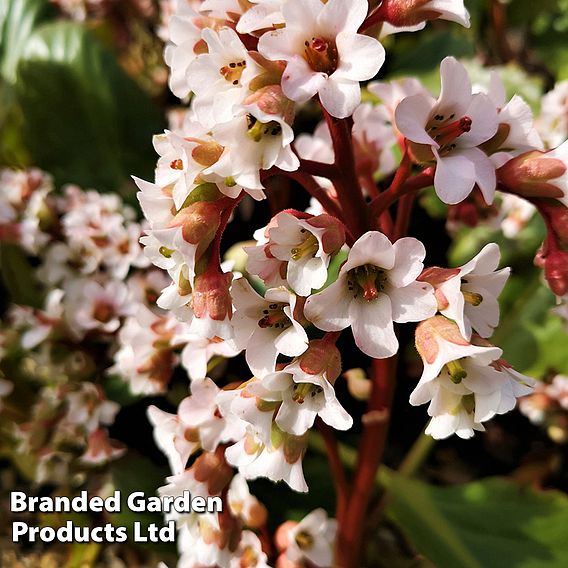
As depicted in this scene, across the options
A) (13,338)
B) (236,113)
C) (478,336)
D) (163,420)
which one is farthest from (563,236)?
(13,338)

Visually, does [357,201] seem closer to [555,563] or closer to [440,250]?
[555,563]

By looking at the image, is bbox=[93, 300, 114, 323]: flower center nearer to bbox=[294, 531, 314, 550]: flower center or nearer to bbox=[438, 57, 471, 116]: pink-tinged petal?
bbox=[294, 531, 314, 550]: flower center

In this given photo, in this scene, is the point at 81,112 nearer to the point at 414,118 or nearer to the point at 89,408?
the point at 89,408

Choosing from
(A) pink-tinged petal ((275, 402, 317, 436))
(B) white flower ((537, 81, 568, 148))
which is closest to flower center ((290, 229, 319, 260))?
(A) pink-tinged petal ((275, 402, 317, 436))

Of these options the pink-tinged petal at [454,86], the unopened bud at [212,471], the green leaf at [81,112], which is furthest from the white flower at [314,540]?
the green leaf at [81,112]

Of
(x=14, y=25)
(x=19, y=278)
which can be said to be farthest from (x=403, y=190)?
(x=14, y=25)

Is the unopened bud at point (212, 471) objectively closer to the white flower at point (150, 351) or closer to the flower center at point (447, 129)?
the white flower at point (150, 351)
